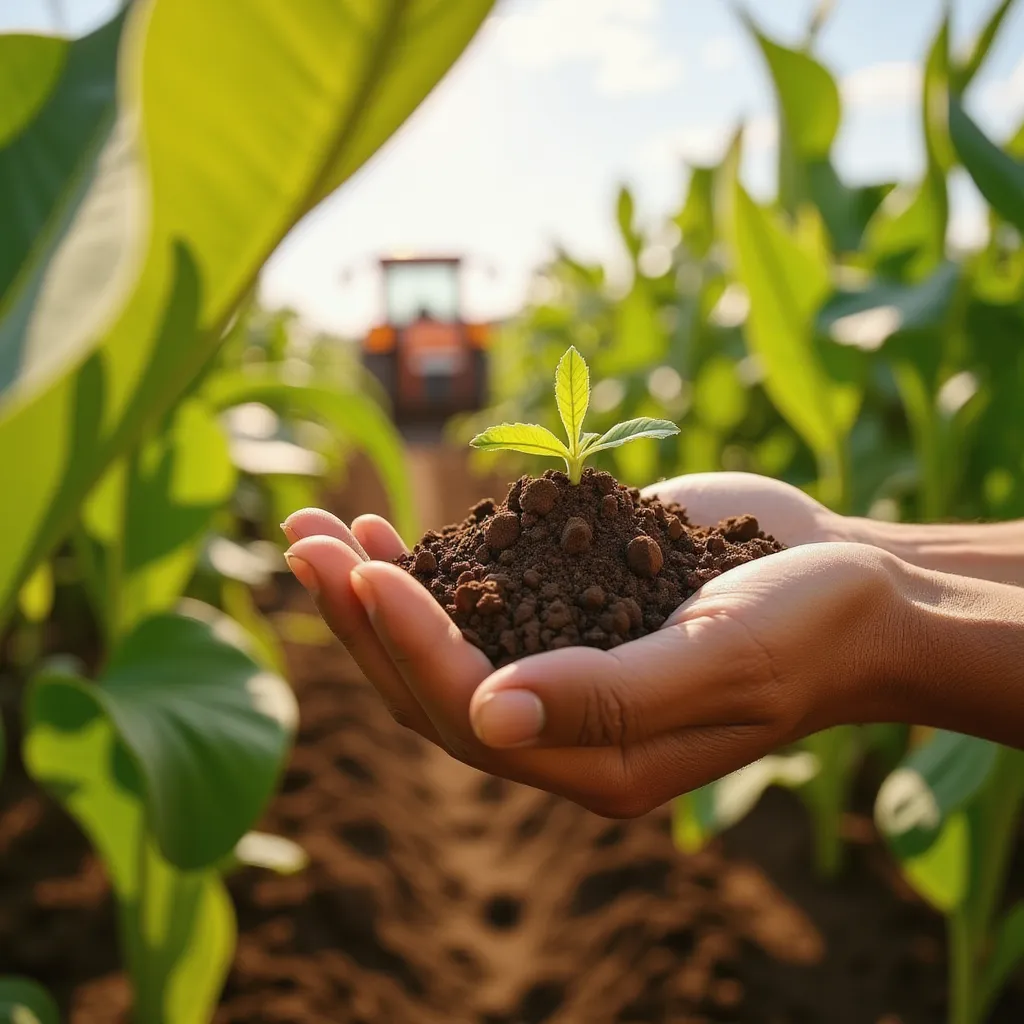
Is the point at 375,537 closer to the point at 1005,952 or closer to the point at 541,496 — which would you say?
the point at 541,496

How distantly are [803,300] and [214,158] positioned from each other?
1.33m

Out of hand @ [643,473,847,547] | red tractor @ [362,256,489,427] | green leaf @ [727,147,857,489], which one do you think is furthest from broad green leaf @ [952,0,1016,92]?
red tractor @ [362,256,489,427]

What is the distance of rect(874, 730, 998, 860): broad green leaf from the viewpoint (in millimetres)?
1226

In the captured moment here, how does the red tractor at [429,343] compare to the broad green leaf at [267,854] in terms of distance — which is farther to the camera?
the red tractor at [429,343]

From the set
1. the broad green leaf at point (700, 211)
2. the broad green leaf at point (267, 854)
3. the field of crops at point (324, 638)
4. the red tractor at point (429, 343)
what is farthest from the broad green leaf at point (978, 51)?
the red tractor at point (429, 343)

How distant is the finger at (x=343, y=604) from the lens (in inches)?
26.7

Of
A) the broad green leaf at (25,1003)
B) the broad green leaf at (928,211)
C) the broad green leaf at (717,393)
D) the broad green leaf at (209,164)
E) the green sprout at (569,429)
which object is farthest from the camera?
the broad green leaf at (717,393)

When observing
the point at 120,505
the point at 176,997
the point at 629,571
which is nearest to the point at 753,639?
the point at 629,571

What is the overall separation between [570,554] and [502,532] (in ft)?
0.21

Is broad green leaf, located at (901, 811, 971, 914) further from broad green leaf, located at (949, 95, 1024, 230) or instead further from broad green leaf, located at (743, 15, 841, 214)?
broad green leaf, located at (743, 15, 841, 214)

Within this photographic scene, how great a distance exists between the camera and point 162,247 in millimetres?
578

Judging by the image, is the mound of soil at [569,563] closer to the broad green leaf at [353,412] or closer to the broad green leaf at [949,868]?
the broad green leaf at [353,412]

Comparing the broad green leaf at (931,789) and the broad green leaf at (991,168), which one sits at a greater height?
the broad green leaf at (991,168)

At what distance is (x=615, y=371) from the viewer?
3.16 metres
